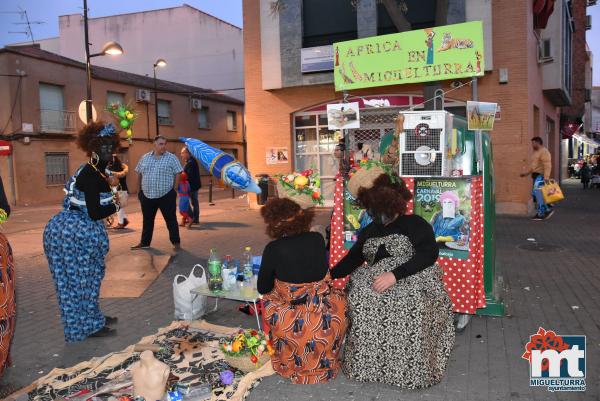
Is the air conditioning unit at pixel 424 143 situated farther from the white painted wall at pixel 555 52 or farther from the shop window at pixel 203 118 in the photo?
the shop window at pixel 203 118

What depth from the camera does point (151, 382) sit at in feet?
11.1

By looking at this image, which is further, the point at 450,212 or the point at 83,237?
the point at 450,212

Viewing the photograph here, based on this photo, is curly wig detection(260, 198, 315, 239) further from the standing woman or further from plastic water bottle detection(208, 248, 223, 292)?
the standing woman

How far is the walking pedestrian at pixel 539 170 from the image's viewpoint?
11047 millimetres

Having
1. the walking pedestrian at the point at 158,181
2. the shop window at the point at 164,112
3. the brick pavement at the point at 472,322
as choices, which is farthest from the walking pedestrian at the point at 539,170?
the shop window at the point at 164,112

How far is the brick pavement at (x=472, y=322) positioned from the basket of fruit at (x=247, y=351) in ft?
0.63

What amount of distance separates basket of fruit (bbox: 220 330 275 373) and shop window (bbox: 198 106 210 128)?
27699 mm

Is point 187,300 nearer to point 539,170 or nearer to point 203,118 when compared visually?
point 539,170

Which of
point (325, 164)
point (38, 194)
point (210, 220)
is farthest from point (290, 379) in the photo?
point (38, 194)

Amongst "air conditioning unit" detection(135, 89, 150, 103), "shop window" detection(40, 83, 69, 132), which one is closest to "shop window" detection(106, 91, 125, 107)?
"air conditioning unit" detection(135, 89, 150, 103)

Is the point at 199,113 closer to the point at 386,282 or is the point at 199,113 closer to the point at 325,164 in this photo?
the point at 325,164

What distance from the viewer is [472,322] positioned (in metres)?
4.89

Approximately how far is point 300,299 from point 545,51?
1403 cm

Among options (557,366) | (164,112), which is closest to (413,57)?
(557,366)
